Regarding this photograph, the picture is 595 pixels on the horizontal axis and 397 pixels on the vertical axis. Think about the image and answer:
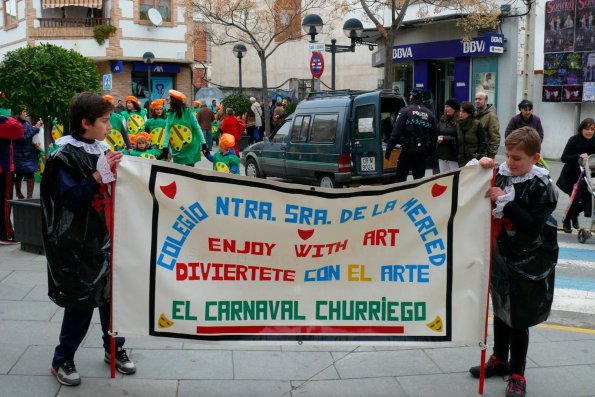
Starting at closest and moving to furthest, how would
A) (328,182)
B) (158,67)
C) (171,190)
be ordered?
(171,190) → (328,182) → (158,67)

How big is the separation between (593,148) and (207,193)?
753 centimetres

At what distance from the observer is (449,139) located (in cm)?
1159

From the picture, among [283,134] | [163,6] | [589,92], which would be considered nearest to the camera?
[283,134]

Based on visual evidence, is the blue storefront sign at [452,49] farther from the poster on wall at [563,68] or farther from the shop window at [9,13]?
the shop window at [9,13]

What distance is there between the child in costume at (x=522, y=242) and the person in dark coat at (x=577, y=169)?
242 inches

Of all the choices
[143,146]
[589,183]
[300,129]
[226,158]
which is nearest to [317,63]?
[300,129]

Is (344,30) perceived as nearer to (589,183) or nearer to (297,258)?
(589,183)

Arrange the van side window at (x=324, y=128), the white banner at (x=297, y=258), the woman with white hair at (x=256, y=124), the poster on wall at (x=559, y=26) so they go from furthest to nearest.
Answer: the woman with white hair at (x=256, y=124) → the poster on wall at (x=559, y=26) → the van side window at (x=324, y=128) → the white banner at (x=297, y=258)

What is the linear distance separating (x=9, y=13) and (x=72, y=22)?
15.4ft

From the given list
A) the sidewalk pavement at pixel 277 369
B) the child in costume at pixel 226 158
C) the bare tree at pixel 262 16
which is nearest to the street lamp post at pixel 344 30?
the bare tree at pixel 262 16

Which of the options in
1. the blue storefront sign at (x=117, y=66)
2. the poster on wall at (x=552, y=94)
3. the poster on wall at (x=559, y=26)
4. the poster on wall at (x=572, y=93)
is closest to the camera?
→ the poster on wall at (x=572, y=93)

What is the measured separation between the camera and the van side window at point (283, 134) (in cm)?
1499

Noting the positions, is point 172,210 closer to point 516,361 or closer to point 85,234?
point 85,234

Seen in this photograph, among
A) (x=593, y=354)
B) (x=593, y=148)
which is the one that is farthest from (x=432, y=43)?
(x=593, y=354)
